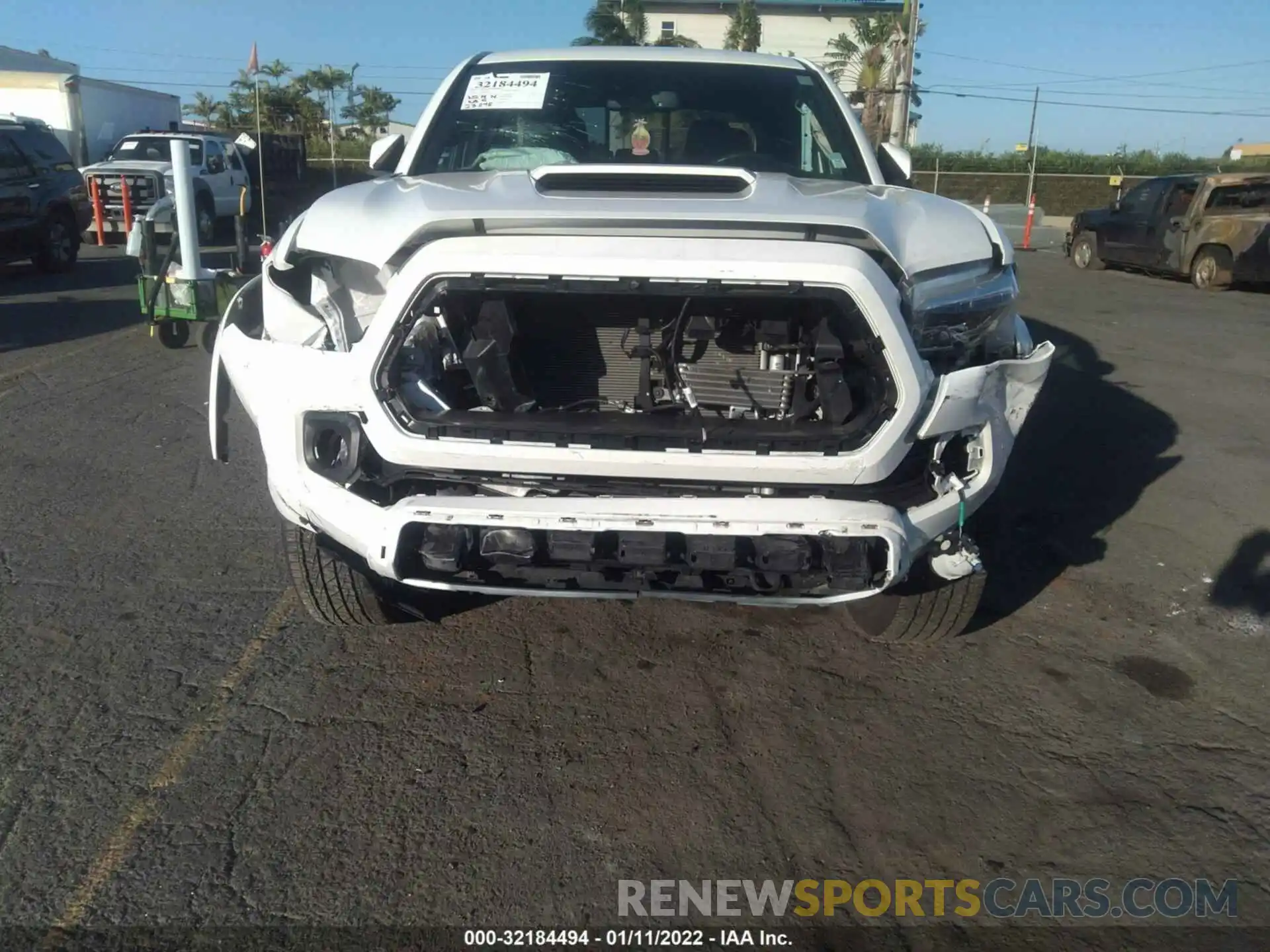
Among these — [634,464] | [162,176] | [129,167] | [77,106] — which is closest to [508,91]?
[634,464]

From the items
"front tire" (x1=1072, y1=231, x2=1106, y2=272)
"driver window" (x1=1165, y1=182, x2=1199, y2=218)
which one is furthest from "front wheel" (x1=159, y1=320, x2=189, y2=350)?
"front tire" (x1=1072, y1=231, x2=1106, y2=272)

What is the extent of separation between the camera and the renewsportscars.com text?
2529mm

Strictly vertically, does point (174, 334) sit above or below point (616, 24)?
below

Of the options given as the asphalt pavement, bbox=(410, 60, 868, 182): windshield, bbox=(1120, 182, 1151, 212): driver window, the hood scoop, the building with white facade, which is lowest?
the asphalt pavement

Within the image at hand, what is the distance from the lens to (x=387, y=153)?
14.8 ft

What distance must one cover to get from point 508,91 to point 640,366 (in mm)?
1907

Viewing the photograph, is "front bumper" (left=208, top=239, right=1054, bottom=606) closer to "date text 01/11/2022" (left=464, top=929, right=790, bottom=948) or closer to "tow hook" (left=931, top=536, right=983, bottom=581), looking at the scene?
"tow hook" (left=931, top=536, right=983, bottom=581)

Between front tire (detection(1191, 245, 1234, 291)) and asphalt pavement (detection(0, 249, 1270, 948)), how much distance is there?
11.5 m

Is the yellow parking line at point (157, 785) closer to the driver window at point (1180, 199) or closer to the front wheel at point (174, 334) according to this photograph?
the front wheel at point (174, 334)

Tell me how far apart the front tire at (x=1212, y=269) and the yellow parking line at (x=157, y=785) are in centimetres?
1511

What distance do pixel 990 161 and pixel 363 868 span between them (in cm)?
4689

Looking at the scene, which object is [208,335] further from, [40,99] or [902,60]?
[902,60]

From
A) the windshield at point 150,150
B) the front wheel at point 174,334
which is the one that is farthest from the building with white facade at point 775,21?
the front wheel at point 174,334

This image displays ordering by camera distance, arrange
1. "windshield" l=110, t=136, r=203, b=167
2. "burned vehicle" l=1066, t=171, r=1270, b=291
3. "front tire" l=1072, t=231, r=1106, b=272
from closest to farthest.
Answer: "burned vehicle" l=1066, t=171, r=1270, b=291 < "front tire" l=1072, t=231, r=1106, b=272 < "windshield" l=110, t=136, r=203, b=167
